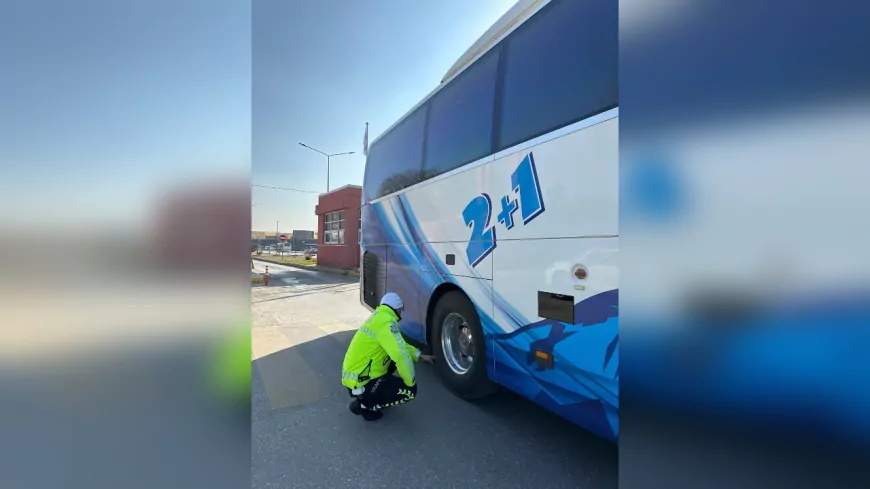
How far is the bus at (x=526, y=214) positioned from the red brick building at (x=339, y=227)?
16.0 meters

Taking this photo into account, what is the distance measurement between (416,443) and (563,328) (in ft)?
5.04

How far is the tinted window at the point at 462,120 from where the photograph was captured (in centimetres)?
327

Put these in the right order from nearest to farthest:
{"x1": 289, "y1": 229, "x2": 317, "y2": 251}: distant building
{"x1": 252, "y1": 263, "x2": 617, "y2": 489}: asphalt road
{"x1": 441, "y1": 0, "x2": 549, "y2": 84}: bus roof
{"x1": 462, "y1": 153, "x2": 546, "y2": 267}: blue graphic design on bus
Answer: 1. {"x1": 252, "y1": 263, "x2": 617, "y2": 489}: asphalt road
2. {"x1": 462, "y1": 153, "x2": 546, "y2": 267}: blue graphic design on bus
3. {"x1": 441, "y1": 0, "x2": 549, "y2": 84}: bus roof
4. {"x1": 289, "y1": 229, "x2": 317, "y2": 251}: distant building

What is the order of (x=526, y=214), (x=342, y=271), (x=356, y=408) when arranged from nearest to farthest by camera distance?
1. (x=526, y=214)
2. (x=356, y=408)
3. (x=342, y=271)

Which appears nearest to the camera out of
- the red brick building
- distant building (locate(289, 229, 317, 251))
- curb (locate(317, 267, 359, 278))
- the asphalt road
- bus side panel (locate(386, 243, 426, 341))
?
the asphalt road

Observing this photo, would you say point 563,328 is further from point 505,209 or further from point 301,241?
point 301,241

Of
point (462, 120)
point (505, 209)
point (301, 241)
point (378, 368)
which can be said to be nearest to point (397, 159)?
point (462, 120)

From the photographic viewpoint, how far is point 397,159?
5059 millimetres

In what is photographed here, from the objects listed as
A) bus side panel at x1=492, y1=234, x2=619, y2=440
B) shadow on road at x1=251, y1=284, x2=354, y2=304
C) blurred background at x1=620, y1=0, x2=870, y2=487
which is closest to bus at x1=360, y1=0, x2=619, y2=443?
bus side panel at x1=492, y1=234, x2=619, y2=440

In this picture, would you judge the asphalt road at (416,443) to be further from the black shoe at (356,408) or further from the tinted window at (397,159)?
the tinted window at (397,159)

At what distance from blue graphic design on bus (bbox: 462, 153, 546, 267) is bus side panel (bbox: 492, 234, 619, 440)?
0.19m

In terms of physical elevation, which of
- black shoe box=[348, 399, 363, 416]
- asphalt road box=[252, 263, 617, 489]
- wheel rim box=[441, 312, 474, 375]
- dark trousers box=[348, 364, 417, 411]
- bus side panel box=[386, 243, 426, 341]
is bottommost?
asphalt road box=[252, 263, 617, 489]

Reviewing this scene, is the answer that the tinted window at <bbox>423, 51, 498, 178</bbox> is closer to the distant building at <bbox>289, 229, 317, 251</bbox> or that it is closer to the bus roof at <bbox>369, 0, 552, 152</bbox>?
the bus roof at <bbox>369, 0, 552, 152</bbox>

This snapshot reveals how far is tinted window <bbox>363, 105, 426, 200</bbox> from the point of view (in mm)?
4527
